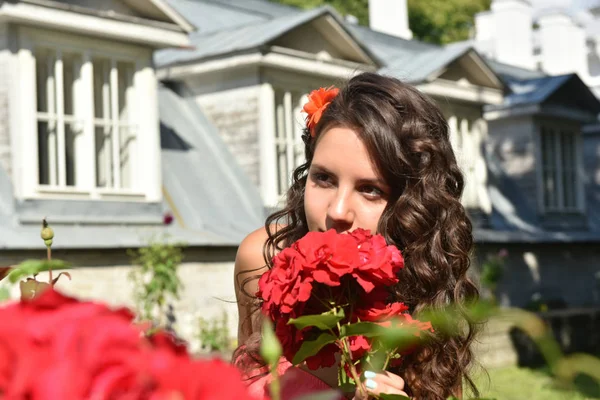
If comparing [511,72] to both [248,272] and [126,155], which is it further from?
[248,272]

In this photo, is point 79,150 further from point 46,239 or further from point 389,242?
point 46,239

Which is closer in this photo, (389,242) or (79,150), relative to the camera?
(389,242)

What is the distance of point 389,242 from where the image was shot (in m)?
2.22

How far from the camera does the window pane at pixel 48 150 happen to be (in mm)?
9812

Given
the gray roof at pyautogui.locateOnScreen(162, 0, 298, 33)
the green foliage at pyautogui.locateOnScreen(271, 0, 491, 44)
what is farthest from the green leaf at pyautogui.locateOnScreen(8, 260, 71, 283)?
the green foliage at pyautogui.locateOnScreen(271, 0, 491, 44)

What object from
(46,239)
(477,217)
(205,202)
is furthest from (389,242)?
(477,217)

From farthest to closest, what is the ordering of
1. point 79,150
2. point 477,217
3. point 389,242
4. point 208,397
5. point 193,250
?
point 477,217, point 193,250, point 79,150, point 389,242, point 208,397

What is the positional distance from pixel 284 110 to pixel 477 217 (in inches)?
174

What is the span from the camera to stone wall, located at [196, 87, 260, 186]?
40.7 ft

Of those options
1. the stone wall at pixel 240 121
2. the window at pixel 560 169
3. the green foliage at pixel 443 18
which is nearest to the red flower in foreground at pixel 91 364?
the stone wall at pixel 240 121

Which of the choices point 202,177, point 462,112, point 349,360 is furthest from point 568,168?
point 349,360

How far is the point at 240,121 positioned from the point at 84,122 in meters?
2.96

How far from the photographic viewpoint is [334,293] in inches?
55.5

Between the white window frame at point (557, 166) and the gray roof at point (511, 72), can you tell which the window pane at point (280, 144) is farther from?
the gray roof at point (511, 72)
